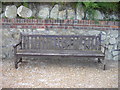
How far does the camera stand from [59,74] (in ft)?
14.5

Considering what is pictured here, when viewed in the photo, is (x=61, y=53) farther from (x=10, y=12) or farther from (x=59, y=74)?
(x=10, y=12)

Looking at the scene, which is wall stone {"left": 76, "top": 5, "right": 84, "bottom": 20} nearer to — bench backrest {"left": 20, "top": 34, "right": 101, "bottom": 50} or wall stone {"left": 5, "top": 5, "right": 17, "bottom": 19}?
bench backrest {"left": 20, "top": 34, "right": 101, "bottom": 50}

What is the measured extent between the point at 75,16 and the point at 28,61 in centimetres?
190

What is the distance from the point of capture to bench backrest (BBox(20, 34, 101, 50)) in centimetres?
514

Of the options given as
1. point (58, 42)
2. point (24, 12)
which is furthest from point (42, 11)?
point (58, 42)

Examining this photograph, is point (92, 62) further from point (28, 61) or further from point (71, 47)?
A: point (28, 61)

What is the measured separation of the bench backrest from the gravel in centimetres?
44

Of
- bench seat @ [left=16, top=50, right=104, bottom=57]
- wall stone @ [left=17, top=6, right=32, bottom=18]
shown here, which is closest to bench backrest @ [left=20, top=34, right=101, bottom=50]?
bench seat @ [left=16, top=50, right=104, bottom=57]

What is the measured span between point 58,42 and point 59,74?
107cm

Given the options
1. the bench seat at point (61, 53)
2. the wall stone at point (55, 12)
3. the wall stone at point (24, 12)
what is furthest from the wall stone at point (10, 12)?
the bench seat at point (61, 53)

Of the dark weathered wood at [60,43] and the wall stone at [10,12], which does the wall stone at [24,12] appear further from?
the dark weathered wood at [60,43]

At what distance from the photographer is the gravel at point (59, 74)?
381cm

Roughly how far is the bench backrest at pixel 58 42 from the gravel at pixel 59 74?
44 centimetres

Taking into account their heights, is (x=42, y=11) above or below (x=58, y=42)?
above
